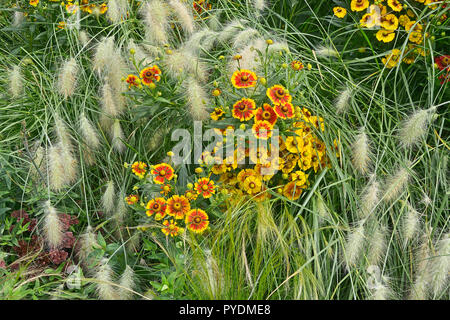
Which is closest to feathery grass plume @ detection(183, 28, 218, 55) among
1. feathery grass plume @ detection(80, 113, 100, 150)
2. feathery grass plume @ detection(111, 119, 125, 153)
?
feathery grass plume @ detection(111, 119, 125, 153)

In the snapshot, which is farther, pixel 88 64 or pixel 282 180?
pixel 88 64

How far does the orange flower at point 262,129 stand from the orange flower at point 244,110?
5 cm

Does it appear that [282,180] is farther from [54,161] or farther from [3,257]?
[3,257]

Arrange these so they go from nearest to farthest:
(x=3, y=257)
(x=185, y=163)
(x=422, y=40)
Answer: (x=3, y=257) → (x=185, y=163) → (x=422, y=40)

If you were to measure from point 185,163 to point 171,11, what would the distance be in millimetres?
949

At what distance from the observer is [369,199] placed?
2307 mm

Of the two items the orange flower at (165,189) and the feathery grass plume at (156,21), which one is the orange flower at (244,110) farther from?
the feathery grass plume at (156,21)

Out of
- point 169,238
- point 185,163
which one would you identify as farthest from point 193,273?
point 185,163

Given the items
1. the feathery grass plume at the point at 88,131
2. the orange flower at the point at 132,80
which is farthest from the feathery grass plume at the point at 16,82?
the orange flower at the point at 132,80

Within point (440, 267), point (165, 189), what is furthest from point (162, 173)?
point (440, 267)

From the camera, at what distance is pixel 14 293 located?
213 cm

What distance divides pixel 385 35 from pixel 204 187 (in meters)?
1.42

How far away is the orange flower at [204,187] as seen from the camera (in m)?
2.38

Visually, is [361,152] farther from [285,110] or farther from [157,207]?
[157,207]
